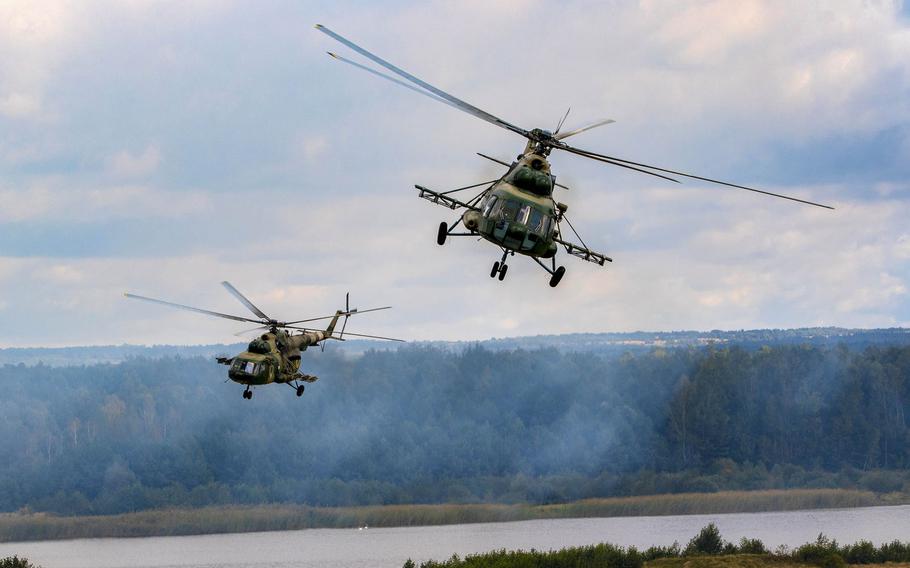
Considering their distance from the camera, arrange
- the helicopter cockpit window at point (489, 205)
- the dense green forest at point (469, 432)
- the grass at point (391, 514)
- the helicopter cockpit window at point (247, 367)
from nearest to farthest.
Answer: the helicopter cockpit window at point (489, 205) < the helicopter cockpit window at point (247, 367) < the grass at point (391, 514) < the dense green forest at point (469, 432)

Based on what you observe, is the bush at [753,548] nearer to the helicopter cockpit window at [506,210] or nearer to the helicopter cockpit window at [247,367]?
the helicopter cockpit window at [247,367]

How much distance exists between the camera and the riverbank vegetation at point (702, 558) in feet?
219

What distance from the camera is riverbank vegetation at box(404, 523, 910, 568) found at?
6662 centimetres

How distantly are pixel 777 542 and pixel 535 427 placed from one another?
56976mm

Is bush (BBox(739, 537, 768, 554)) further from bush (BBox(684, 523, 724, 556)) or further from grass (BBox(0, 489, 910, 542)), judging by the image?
grass (BBox(0, 489, 910, 542))

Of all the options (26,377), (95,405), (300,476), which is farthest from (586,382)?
(26,377)

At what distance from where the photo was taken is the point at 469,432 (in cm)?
13950

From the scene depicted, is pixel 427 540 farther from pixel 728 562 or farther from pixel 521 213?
pixel 521 213

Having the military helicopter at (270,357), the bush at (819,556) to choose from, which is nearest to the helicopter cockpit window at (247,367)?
the military helicopter at (270,357)

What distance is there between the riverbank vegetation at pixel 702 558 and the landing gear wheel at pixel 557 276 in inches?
972

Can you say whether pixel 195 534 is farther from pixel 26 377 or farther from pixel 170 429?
pixel 26 377

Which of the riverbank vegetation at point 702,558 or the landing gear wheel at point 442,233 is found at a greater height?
the landing gear wheel at point 442,233

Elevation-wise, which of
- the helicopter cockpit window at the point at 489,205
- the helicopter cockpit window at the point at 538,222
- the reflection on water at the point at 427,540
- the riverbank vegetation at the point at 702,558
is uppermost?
the helicopter cockpit window at the point at 489,205

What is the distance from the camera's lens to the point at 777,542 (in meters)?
85.9
